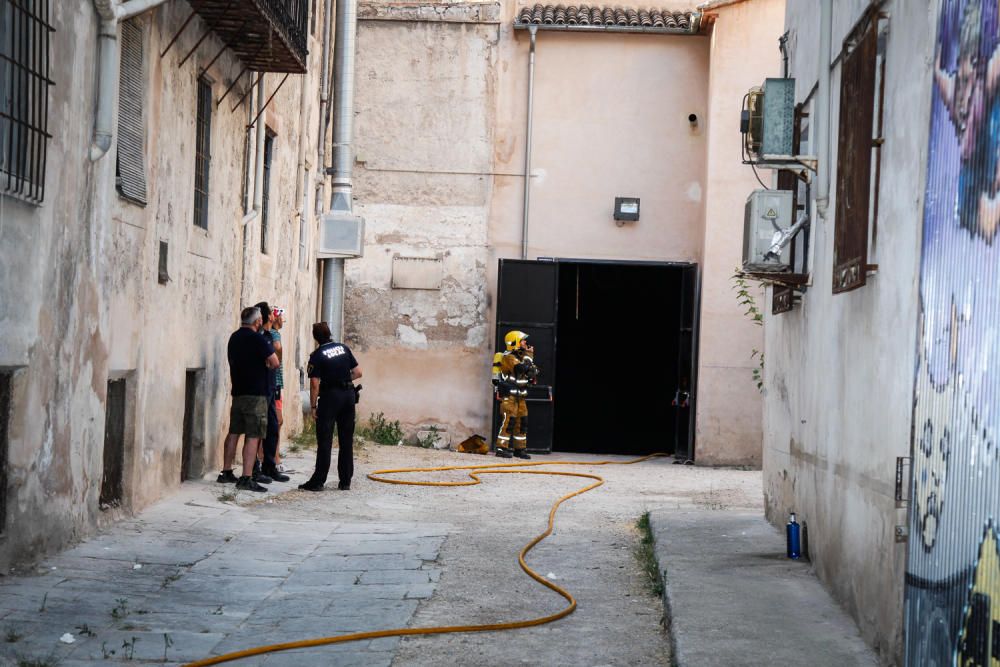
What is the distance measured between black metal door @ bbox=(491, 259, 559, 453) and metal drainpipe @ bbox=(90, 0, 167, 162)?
11549mm

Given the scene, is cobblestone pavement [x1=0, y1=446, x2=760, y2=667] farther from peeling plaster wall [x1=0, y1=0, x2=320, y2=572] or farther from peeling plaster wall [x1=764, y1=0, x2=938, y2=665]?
peeling plaster wall [x1=764, y1=0, x2=938, y2=665]

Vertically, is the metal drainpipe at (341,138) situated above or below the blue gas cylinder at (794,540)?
above

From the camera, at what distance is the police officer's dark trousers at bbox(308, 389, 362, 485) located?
13719mm

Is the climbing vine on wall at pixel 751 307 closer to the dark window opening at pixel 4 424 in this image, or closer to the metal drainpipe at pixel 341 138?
the metal drainpipe at pixel 341 138

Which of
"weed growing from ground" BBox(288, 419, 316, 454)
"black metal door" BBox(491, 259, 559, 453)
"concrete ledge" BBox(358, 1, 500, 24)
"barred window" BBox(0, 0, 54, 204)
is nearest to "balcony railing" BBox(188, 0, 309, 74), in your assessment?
"barred window" BBox(0, 0, 54, 204)

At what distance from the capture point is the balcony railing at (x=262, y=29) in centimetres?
1219

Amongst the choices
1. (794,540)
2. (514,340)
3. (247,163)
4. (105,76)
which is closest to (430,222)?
(514,340)

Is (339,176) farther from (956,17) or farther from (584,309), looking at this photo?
(956,17)

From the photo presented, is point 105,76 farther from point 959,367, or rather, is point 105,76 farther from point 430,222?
point 430,222

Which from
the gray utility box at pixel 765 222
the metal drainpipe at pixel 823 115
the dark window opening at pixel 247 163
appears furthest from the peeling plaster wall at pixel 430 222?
the metal drainpipe at pixel 823 115

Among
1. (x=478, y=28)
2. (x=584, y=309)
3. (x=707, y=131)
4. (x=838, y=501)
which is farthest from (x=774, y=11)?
(x=838, y=501)

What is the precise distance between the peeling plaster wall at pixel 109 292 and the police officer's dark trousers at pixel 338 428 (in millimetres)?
1132

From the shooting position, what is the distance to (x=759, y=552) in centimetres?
995

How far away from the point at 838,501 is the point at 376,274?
13935 mm
